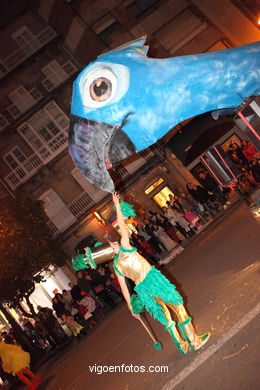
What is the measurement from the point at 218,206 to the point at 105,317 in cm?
599

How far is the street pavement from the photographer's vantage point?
448cm

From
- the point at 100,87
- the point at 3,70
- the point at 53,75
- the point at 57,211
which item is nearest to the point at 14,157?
→ the point at 57,211

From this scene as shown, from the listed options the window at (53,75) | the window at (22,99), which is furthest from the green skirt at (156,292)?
the window at (53,75)

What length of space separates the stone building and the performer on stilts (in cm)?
1574

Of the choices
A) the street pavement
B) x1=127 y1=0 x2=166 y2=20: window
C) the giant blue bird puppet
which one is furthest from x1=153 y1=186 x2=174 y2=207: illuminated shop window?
the giant blue bird puppet

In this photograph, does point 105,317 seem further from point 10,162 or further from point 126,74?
Answer: point 10,162

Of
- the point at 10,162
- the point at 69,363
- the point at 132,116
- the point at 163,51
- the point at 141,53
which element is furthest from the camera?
the point at 10,162

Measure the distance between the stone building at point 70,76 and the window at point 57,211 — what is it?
61 millimetres

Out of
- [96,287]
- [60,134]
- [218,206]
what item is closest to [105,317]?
[96,287]

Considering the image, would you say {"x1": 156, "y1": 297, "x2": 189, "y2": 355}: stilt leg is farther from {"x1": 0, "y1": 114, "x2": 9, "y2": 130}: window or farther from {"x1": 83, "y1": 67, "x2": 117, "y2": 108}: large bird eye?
{"x1": 0, "y1": 114, "x2": 9, "y2": 130}: window

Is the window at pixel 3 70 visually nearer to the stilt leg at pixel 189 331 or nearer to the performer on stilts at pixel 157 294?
the performer on stilts at pixel 157 294

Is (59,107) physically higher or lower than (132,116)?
higher

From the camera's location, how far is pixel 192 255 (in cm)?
1050

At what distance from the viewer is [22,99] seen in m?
22.2
